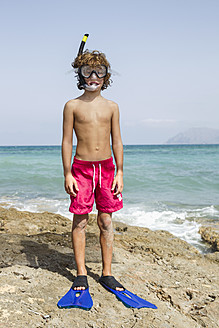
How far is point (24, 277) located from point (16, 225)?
Result: 2.60 meters

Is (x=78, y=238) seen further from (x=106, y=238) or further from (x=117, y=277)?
(x=117, y=277)

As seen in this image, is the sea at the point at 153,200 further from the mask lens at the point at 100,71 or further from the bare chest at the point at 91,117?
the mask lens at the point at 100,71

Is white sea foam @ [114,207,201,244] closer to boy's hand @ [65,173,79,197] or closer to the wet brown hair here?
boy's hand @ [65,173,79,197]

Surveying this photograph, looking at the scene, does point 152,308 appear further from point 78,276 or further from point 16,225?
point 16,225

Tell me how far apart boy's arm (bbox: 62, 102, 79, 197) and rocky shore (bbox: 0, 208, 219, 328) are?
0.89 m

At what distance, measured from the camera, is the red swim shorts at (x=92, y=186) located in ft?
9.23

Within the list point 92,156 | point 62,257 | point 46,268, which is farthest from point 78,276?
point 92,156

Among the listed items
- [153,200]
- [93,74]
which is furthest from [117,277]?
[153,200]

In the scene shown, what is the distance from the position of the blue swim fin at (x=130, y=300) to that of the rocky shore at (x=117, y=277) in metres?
0.04

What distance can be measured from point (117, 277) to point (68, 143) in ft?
4.84

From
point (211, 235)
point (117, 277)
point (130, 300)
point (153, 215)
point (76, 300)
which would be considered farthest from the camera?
point (153, 215)

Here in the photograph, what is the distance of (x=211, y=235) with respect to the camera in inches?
219

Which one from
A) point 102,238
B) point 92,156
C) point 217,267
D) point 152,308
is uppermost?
point 92,156

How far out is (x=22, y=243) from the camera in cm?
367
